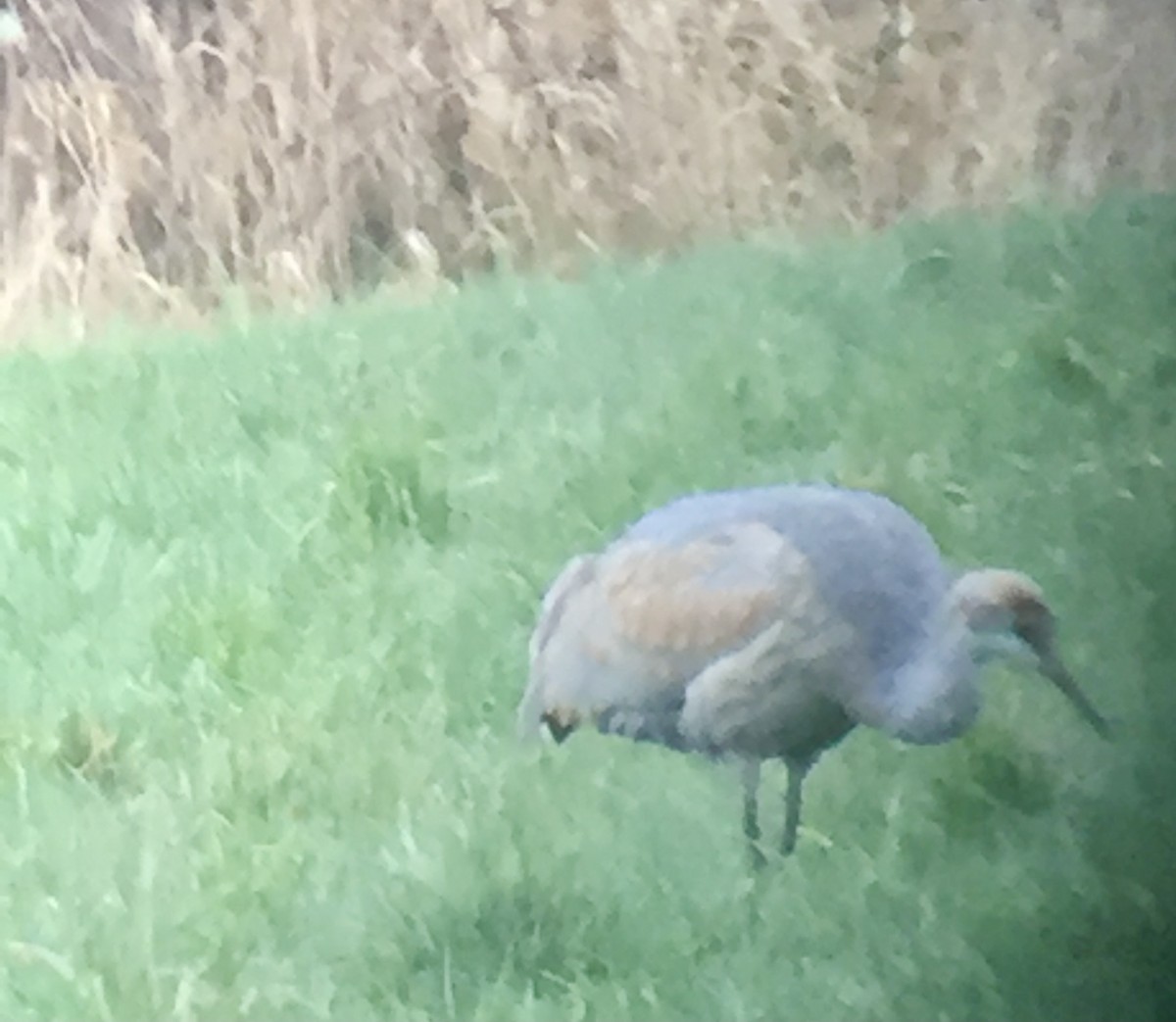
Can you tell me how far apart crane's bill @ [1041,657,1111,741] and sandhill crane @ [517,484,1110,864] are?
54 millimetres

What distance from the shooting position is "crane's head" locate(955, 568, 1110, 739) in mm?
1312

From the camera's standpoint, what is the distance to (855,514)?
1.30 meters

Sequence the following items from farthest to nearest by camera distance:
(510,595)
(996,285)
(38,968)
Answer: (996,285) < (510,595) < (38,968)

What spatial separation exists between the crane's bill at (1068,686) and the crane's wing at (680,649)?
20cm

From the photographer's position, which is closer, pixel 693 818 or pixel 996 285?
pixel 693 818

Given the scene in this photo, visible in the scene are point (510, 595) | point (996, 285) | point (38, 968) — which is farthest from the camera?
point (996, 285)

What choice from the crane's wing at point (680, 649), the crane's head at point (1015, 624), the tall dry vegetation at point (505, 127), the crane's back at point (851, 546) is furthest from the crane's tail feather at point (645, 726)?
the tall dry vegetation at point (505, 127)

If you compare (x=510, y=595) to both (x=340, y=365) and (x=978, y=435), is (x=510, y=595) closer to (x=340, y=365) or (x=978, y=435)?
(x=340, y=365)

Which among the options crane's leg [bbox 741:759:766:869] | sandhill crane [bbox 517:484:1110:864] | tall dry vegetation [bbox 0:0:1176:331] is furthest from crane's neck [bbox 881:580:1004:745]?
tall dry vegetation [bbox 0:0:1176:331]

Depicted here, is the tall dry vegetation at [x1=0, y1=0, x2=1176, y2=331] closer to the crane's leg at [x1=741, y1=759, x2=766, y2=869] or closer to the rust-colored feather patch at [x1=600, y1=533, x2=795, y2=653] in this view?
the rust-colored feather patch at [x1=600, y1=533, x2=795, y2=653]

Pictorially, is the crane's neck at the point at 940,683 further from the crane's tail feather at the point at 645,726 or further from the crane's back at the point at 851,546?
the crane's tail feather at the point at 645,726

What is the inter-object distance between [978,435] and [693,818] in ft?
1.38

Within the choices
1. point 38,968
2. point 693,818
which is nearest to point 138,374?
point 38,968

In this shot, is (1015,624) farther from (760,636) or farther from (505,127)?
(505,127)
